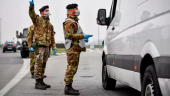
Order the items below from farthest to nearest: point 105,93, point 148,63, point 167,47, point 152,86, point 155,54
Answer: point 105,93, point 148,63, point 152,86, point 155,54, point 167,47

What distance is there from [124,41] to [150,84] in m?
1.59

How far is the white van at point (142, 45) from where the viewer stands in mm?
4223

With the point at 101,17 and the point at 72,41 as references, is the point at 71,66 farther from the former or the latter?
the point at 101,17

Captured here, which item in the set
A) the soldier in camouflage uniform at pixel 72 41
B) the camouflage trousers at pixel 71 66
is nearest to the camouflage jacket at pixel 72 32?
the soldier in camouflage uniform at pixel 72 41

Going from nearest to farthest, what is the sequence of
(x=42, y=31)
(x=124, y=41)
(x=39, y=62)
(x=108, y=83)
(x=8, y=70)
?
1. (x=124, y=41)
2. (x=108, y=83)
3. (x=39, y=62)
4. (x=42, y=31)
5. (x=8, y=70)

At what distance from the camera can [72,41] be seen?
25.8 feet

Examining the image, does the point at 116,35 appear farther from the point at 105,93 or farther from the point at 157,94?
the point at 157,94

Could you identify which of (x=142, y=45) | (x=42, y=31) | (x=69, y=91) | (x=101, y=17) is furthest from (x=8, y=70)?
(x=142, y=45)

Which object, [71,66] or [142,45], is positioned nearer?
[142,45]

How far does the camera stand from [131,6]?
605 centimetres

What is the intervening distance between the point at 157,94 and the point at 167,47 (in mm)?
651

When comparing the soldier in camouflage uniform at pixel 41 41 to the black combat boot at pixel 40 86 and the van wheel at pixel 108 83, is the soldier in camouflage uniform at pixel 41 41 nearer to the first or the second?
the black combat boot at pixel 40 86

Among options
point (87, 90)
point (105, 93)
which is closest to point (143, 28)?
point (105, 93)

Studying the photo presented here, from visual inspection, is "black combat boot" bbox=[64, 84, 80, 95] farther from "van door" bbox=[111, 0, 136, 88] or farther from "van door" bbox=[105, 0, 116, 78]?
"van door" bbox=[111, 0, 136, 88]
